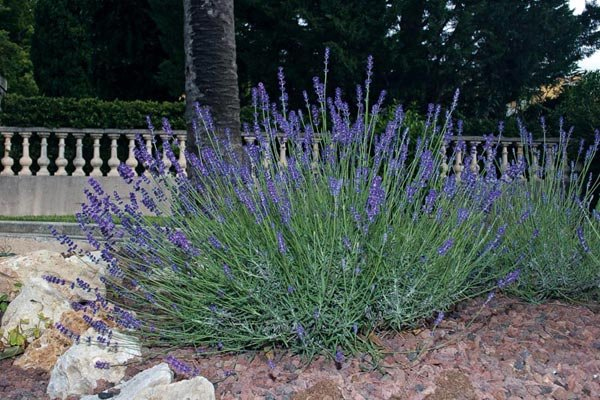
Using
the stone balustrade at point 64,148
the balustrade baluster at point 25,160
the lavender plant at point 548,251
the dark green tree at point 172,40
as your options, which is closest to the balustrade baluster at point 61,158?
the stone balustrade at point 64,148

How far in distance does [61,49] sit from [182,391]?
524 inches

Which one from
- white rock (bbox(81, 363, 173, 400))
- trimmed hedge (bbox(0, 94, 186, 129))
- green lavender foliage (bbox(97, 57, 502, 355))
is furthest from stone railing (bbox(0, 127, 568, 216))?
white rock (bbox(81, 363, 173, 400))

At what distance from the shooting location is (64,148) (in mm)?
10766

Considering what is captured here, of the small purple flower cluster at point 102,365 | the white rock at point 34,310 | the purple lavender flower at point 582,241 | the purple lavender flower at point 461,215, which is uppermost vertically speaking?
the purple lavender flower at point 461,215

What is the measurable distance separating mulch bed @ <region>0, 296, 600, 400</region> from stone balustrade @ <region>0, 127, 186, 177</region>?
7.24 metres

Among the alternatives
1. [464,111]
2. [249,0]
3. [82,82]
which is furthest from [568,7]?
[82,82]

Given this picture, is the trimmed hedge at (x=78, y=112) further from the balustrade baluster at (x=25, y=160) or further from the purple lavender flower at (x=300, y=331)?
the purple lavender flower at (x=300, y=331)

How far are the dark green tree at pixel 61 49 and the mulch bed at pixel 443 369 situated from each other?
12.1m

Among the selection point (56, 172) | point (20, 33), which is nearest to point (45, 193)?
point (56, 172)

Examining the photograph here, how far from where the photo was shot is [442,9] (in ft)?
36.6

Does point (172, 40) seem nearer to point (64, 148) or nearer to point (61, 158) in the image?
point (64, 148)

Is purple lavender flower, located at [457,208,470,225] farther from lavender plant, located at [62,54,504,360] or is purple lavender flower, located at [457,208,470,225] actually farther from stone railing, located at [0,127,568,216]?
stone railing, located at [0,127,568,216]

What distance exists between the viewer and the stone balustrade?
34.4 feet

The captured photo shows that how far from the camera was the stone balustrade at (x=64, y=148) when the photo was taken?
34.4ft
